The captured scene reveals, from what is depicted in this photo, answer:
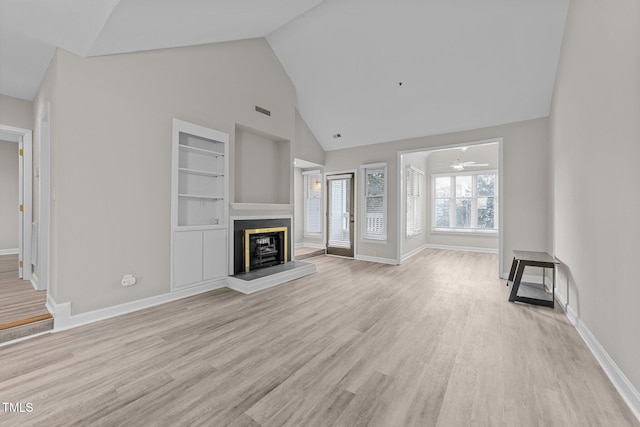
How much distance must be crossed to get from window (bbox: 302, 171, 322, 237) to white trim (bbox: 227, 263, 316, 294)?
304 cm

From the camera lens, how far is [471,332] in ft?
8.46

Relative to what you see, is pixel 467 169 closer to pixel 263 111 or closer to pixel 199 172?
pixel 263 111

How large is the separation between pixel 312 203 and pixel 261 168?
2.86 meters

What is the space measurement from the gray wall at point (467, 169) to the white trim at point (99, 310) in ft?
24.5

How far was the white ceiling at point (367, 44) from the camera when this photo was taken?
8.02 feet

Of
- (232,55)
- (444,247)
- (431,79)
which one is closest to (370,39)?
(431,79)

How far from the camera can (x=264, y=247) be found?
472cm

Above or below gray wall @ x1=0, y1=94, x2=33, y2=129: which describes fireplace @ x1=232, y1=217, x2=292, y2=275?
below

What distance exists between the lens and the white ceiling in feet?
8.02

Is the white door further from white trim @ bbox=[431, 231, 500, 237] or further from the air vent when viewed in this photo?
white trim @ bbox=[431, 231, 500, 237]

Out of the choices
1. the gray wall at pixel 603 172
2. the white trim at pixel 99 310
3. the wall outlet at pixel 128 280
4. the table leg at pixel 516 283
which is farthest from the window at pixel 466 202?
the wall outlet at pixel 128 280

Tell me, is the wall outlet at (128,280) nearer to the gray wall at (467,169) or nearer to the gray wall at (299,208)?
the gray wall at (299,208)

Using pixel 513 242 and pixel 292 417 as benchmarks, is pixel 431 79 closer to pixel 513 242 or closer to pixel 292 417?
pixel 513 242

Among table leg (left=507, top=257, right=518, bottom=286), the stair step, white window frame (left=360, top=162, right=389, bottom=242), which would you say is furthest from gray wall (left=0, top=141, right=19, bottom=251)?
table leg (left=507, top=257, right=518, bottom=286)
